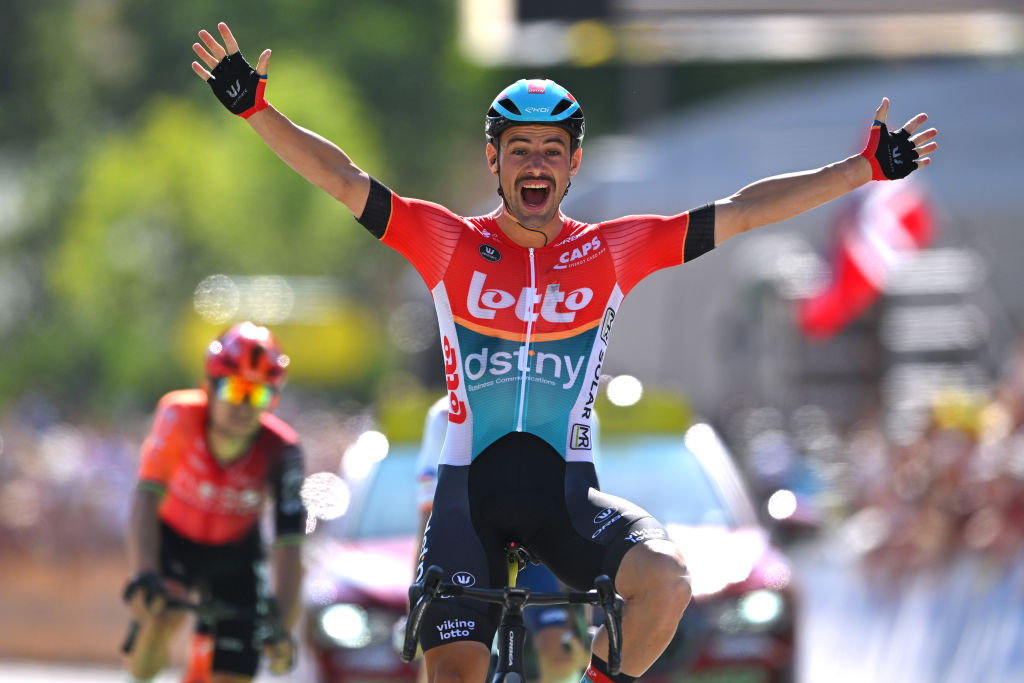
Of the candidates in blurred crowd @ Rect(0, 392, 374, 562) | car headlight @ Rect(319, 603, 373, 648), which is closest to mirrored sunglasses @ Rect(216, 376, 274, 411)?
car headlight @ Rect(319, 603, 373, 648)

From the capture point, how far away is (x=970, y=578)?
10.0 metres

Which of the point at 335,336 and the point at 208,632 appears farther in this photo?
the point at 335,336

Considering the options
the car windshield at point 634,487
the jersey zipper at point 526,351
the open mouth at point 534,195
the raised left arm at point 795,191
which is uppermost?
the car windshield at point 634,487

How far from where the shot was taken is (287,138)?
5219 millimetres

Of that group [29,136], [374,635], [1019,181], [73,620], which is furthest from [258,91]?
[29,136]

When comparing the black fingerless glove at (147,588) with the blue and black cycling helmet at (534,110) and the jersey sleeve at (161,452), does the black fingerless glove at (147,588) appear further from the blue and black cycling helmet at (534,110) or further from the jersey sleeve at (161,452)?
the blue and black cycling helmet at (534,110)

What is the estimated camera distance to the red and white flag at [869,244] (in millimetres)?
23953

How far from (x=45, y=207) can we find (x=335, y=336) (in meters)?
13.9

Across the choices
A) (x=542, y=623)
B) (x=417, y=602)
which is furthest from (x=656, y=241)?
(x=542, y=623)

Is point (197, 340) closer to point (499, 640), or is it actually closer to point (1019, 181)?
Answer: point (1019, 181)

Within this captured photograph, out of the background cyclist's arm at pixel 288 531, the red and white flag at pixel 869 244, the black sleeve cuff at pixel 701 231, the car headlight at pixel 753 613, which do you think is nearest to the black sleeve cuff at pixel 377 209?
the black sleeve cuff at pixel 701 231

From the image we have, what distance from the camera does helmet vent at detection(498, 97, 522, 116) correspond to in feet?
17.0

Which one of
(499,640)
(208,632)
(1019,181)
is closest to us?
(499,640)

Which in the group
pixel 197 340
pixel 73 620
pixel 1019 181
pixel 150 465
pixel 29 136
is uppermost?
pixel 29 136
